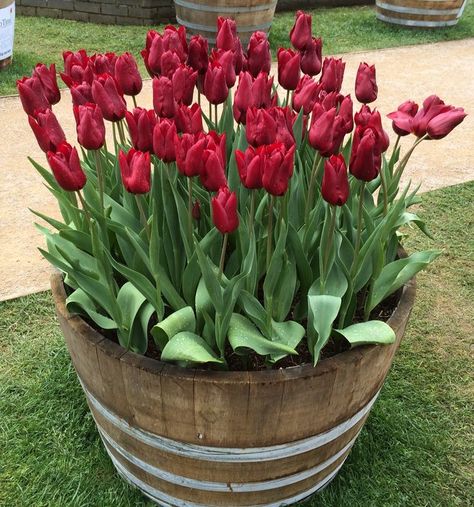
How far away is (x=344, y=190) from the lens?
1114 mm

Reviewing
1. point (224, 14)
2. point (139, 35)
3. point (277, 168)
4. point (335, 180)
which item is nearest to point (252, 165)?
point (277, 168)

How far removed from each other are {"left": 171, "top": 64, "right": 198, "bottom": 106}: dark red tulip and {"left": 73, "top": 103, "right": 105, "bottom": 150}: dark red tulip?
8.2 inches

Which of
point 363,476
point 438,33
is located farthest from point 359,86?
point 438,33

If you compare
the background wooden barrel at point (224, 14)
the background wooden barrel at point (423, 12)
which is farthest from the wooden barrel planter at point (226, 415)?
the background wooden barrel at point (423, 12)

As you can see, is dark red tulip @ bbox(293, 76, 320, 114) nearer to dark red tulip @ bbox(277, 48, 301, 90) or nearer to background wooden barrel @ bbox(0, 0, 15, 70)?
dark red tulip @ bbox(277, 48, 301, 90)

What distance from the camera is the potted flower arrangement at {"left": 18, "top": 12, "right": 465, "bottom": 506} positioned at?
114cm

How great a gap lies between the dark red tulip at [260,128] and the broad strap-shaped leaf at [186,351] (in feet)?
1.31

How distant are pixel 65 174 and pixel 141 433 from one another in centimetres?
59

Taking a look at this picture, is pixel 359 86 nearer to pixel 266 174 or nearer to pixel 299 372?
pixel 266 174

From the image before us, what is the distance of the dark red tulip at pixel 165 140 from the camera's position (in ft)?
3.68

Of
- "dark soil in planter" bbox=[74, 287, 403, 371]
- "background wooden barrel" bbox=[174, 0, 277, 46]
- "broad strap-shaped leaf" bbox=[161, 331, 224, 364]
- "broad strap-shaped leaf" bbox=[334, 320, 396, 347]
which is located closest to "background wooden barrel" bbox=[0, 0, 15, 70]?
"background wooden barrel" bbox=[174, 0, 277, 46]

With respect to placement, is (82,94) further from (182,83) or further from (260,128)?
(260,128)

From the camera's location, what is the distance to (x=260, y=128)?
3.72 feet

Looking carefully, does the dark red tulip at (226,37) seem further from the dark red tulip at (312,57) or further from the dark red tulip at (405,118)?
the dark red tulip at (405,118)
